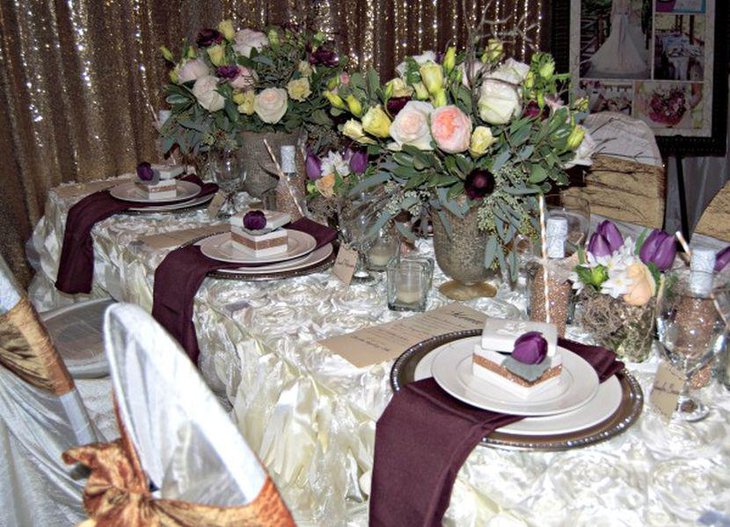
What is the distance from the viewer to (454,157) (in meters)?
1.45

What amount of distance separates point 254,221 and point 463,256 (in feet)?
1.59

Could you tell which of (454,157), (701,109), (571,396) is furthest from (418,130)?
(701,109)

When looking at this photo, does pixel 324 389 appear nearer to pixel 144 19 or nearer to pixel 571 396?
pixel 571 396

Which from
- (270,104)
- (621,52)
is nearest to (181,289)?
(270,104)

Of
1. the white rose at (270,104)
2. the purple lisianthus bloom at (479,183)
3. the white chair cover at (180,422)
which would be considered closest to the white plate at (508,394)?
the purple lisianthus bloom at (479,183)

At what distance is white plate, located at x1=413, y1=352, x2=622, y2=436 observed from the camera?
1026 millimetres

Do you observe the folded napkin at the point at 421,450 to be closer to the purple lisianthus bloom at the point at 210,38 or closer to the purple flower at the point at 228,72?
the purple flower at the point at 228,72

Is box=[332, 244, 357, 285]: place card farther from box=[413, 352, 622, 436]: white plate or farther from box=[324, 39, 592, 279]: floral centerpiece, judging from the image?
box=[413, 352, 622, 436]: white plate

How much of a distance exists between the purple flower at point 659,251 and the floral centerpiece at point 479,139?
240mm

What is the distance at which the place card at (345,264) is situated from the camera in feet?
5.47

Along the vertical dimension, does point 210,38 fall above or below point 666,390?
above

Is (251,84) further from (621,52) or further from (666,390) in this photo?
(621,52)

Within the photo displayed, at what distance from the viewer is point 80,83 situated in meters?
3.22

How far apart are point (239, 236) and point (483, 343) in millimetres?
844
